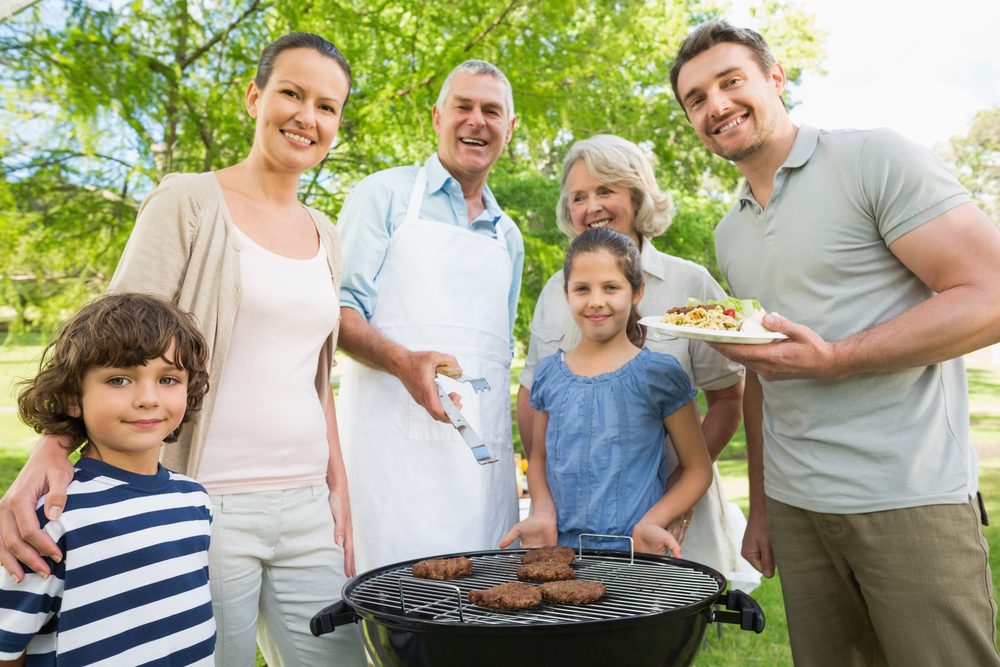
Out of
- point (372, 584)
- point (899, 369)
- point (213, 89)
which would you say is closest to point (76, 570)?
point (372, 584)

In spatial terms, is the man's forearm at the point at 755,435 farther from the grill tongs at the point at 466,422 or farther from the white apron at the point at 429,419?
the grill tongs at the point at 466,422

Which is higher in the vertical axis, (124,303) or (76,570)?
(124,303)

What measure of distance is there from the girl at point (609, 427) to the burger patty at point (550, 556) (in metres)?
0.20

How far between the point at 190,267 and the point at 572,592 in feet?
3.96

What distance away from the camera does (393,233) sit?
256cm

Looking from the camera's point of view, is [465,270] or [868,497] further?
[465,270]

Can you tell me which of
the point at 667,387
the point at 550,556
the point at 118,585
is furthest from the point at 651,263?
the point at 118,585

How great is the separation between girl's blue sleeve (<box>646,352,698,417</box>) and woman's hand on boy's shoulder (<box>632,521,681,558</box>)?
38 cm

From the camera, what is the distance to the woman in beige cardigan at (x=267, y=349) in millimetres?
1754

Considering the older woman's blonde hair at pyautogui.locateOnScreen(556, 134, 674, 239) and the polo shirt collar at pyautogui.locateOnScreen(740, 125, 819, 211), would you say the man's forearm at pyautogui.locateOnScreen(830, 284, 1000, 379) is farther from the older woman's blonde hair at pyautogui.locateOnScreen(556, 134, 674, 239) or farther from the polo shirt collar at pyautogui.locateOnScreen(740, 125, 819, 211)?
the older woman's blonde hair at pyautogui.locateOnScreen(556, 134, 674, 239)

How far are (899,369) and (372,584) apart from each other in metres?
1.52

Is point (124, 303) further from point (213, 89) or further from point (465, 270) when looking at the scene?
point (213, 89)

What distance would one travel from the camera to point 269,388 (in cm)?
187

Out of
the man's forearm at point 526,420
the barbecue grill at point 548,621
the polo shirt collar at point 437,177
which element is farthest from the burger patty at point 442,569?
the polo shirt collar at point 437,177
